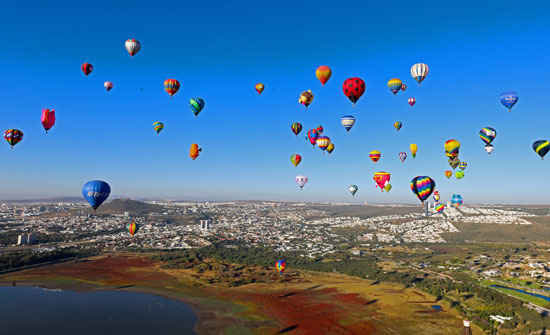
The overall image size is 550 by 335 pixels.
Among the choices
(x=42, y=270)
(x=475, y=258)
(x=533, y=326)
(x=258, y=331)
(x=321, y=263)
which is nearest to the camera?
(x=258, y=331)

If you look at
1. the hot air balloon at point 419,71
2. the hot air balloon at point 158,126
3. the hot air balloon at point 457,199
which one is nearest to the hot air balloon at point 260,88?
the hot air balloon at point 158,126

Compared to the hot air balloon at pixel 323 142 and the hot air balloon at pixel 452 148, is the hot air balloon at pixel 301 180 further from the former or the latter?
the hot air balloon at pixel 452 148

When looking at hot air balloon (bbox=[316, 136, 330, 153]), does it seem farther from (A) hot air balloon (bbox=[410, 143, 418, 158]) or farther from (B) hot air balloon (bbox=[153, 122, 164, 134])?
(B) hot air balloon (bbox=[153, 122, 164, 134])

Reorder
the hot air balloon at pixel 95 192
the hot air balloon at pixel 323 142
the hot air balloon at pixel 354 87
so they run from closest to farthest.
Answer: the hot air balloon at pixel 354 87 < the hot air balloon at pixel 95 192 < the hot air balloon at pixel 323 142

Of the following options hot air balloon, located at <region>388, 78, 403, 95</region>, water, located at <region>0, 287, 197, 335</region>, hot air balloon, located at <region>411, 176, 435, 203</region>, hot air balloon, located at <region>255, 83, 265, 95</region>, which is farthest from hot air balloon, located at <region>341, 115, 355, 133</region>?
water, located at <region>0, 287, 197, 335</region>

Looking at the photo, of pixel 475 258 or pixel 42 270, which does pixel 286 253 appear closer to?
pixel 475 258

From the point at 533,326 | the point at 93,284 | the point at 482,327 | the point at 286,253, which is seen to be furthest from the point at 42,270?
the point at 533,326

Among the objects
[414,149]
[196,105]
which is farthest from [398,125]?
[196,105]
